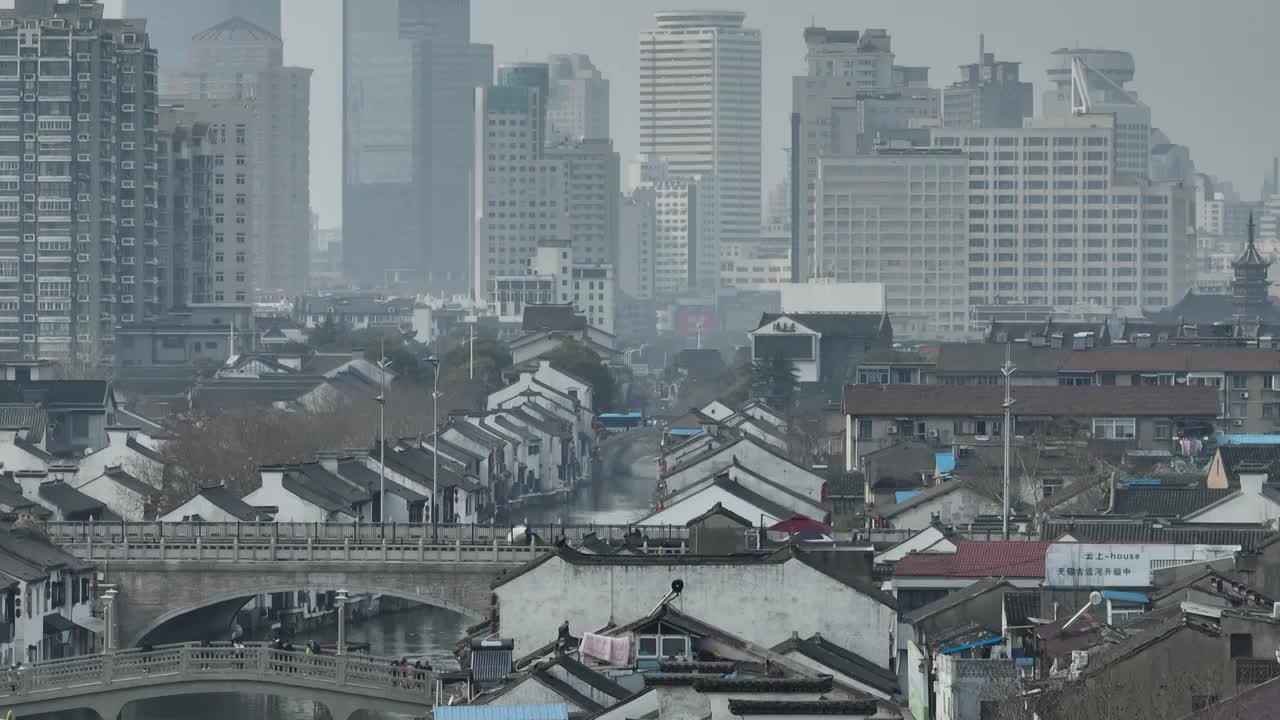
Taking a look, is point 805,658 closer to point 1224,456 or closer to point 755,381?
point 1224,456

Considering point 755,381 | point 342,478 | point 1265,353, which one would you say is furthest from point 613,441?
point 342,478

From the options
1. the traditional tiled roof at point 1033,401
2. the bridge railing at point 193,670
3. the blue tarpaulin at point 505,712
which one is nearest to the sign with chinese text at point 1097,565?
the bridge railing at point 193,670

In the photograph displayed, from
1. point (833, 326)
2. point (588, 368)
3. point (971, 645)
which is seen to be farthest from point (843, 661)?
point (833, 326)

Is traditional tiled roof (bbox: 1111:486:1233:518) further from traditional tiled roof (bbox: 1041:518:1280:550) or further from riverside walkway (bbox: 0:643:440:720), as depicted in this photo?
riverside walkway (bbox: 0:643:440:720)

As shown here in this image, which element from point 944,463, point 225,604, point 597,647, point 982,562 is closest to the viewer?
point 597,647

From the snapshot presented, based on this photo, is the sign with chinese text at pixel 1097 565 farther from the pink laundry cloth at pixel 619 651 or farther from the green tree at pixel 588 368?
the green tree at pixel 588 368

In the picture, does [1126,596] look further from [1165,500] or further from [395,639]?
[395,639]
